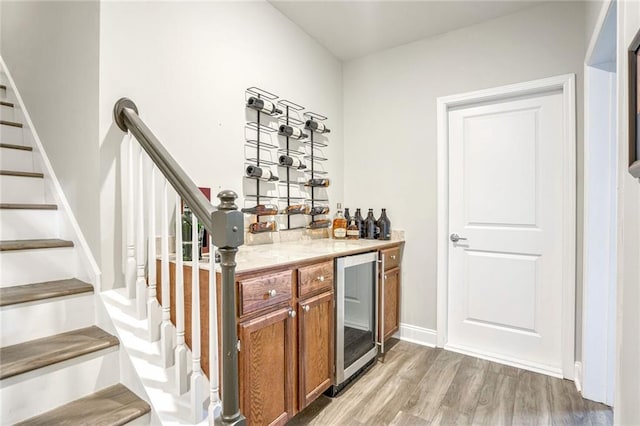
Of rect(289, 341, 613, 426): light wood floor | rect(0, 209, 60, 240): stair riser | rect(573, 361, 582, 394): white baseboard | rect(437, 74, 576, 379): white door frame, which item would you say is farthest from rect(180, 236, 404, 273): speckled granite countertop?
rect(573, 361, 582, 394): white baseboard

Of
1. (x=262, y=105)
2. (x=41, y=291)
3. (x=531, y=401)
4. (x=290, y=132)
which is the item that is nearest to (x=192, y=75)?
(x=262, y=105)

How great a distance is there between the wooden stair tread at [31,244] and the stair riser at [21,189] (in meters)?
0.36

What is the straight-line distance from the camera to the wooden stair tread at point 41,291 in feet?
4.27

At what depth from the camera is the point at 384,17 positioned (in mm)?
2566

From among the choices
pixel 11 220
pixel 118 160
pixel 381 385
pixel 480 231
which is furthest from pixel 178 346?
pixel 480 231

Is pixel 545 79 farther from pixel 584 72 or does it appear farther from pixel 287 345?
pixel 287 345

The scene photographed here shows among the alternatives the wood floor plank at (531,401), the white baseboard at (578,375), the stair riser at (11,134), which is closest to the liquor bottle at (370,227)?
the wood floor plank at (531,401)

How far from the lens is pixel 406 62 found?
297cm

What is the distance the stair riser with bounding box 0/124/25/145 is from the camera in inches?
84.1

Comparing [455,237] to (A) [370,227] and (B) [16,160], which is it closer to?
(A) [370,227]

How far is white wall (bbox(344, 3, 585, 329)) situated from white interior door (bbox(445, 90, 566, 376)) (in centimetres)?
18

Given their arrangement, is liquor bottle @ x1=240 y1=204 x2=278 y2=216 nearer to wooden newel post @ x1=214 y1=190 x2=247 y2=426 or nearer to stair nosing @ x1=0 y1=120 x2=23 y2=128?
wooden newel post @ x1=214 y1=190 x2=247 y2=426

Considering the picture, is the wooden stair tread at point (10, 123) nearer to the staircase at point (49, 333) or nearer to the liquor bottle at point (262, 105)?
the staircase at point (49, 333)

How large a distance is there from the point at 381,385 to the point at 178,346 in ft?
4.88
